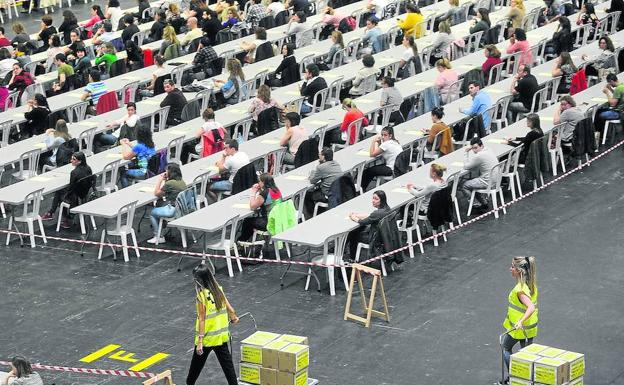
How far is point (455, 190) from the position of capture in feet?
74.5

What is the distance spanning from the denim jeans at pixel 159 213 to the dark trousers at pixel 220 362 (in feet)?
18.2

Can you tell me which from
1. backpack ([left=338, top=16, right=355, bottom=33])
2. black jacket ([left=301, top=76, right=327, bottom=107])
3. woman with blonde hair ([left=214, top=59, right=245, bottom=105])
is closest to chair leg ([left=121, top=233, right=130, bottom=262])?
woman with blonde hair ([left=214, top=59, right=245, bottom=105])

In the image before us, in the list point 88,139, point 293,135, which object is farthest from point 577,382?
point 88,139

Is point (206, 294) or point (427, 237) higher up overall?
point (206, 294)

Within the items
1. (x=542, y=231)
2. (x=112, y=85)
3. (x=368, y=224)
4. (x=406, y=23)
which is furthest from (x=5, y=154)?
(x=406, y=23)

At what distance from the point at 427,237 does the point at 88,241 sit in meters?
4.73

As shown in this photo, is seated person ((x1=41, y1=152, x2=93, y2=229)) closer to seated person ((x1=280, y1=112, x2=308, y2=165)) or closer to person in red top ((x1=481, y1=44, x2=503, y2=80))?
seated person ((x1=280, y1=112, x2=308, y2=165))

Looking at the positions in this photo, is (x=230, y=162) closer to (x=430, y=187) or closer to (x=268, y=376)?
(x=430, y=187)

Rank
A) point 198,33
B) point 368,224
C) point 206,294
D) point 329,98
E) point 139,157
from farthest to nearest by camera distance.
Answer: point 198,33 → point 329,98 → point 139,157 → point 368,224 → point 206,294

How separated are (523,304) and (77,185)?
835 cm

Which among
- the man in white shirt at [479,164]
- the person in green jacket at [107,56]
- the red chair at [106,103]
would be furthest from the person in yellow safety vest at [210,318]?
the person in green jacket at [107,56]

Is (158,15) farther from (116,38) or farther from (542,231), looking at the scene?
(542,231)

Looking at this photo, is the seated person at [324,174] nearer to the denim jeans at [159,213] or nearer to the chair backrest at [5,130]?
the denim jeans at [159,213]

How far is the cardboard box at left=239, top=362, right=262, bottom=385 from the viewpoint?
55.2 feet
